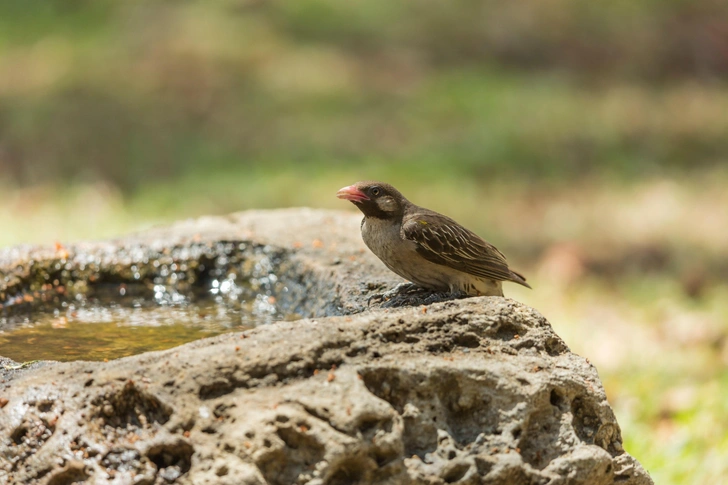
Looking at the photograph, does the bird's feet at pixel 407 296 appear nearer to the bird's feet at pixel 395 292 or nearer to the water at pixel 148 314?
the bird's feet at pixel 395 292

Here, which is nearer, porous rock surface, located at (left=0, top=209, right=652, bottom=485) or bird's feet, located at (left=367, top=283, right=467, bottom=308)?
porous rock surface, located at (left=0, top=209, right=652, bottom=485)

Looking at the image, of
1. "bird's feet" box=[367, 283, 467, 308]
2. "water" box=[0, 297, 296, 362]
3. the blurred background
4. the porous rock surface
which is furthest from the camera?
the blurred background

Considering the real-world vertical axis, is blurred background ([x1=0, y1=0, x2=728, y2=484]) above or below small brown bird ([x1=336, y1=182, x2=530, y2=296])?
above

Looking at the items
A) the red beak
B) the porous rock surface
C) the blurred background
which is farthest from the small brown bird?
the blurred background

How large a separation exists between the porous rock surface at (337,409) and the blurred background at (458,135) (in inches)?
86.9

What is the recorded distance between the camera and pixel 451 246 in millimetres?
3809

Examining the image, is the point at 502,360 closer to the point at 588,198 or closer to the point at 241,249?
the point at 241,249

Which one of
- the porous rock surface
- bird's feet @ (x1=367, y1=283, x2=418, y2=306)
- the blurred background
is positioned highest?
the blurred background

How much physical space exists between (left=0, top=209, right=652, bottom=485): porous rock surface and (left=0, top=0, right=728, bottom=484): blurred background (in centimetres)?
221

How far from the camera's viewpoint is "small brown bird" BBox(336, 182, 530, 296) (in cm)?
383

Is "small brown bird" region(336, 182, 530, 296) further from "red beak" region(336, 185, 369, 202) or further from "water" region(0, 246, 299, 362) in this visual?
"water" region(0, 246, 299, 362)

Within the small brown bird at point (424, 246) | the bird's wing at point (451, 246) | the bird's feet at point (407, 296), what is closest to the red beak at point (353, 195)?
the small brown bird at point (424, 246)

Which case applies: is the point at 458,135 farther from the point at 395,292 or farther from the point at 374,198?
the point at 395,292

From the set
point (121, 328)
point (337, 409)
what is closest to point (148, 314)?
point (121, 328)
